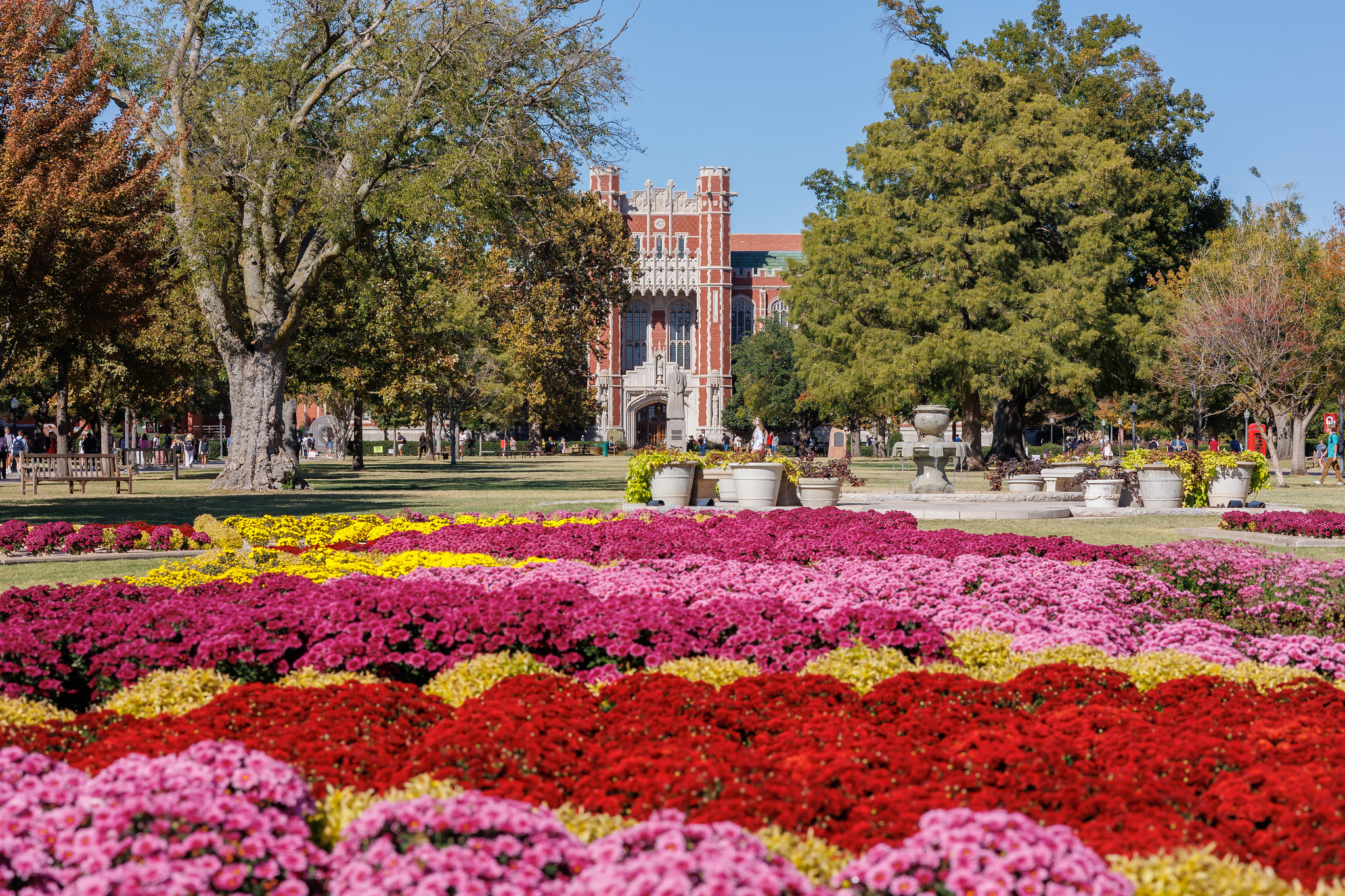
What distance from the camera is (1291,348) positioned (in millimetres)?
29594

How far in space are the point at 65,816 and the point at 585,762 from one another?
138cm

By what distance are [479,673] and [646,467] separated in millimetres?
11922

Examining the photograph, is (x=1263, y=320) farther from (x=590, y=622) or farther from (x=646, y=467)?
(x=590, y=622)

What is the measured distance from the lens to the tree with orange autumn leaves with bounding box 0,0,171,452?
14.6m

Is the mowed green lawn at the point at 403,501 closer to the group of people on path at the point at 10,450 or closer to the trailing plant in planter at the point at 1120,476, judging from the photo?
the trailing plant in planter at the point at 1120,476

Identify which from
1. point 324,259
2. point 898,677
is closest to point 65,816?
point 898,677

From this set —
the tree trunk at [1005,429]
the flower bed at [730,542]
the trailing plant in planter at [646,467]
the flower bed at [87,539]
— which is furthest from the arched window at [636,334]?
the flower bed at [730,542]

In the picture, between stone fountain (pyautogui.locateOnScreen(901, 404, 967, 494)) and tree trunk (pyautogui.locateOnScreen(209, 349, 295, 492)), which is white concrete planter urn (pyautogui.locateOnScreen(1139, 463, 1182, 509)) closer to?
stone fountain (pyautogui.locateOnScreen(901, 404, 967, 494))

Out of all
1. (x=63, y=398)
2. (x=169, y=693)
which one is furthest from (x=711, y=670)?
(x=63, y=398)

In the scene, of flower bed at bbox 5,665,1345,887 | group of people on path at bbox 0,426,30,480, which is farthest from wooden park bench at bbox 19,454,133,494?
flower bed at bbox 5,665,1345,887

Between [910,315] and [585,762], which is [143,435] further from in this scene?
[585,762]

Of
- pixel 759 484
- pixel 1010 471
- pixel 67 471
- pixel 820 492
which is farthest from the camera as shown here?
pixel 67 471

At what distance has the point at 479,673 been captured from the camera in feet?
15.8

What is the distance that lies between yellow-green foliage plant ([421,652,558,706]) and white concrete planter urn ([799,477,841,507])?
11741 millimetres
